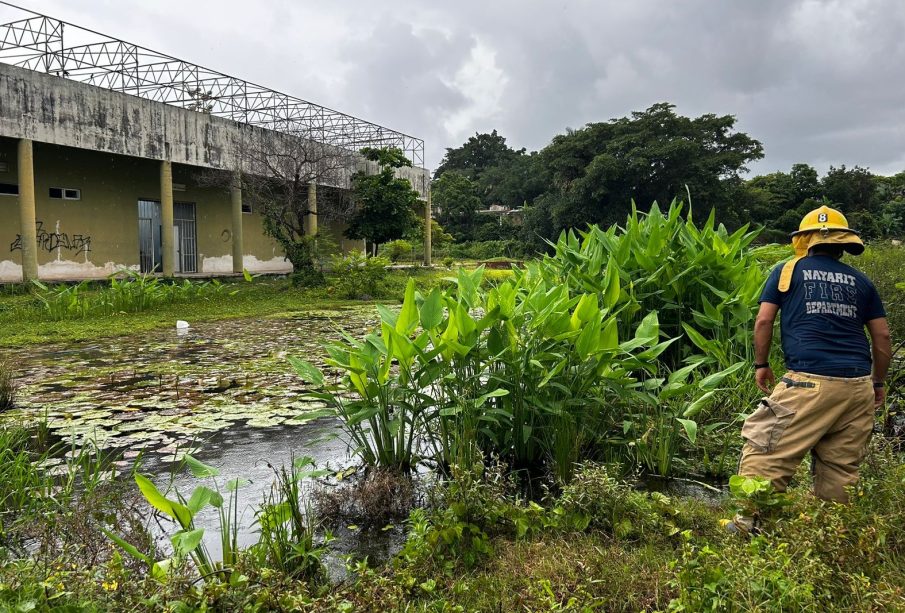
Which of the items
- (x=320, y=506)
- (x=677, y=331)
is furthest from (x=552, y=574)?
(x=677, y=331)

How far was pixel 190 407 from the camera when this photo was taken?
16.4 ft

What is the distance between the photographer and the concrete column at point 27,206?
11.6 meters

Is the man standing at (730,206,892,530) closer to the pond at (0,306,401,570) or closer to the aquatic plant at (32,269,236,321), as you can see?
the pond at (0,306,401,570)

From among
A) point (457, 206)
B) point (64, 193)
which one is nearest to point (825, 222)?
point (64, 193)

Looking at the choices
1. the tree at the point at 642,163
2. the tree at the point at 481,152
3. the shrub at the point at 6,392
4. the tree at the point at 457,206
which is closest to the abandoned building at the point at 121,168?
the shrub at the point at 6,392

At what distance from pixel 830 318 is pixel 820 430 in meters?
0.45

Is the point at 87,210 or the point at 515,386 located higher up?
the point at 87,210

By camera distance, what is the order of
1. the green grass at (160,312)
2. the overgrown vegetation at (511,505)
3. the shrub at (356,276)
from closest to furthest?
the overgrown vegetation at (511,505)
the green grass at (160,312)
the shrub at (356,276)

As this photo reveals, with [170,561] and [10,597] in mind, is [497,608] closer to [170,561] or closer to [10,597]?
[170,561]

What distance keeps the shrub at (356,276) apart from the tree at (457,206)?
94.8 ft

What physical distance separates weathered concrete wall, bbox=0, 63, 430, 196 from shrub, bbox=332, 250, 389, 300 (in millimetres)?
3753

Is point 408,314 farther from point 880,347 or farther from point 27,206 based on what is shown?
point 27,206

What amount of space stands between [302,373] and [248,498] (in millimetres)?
693

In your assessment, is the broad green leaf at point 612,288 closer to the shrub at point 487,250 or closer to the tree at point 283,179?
the tree at point 283,179
